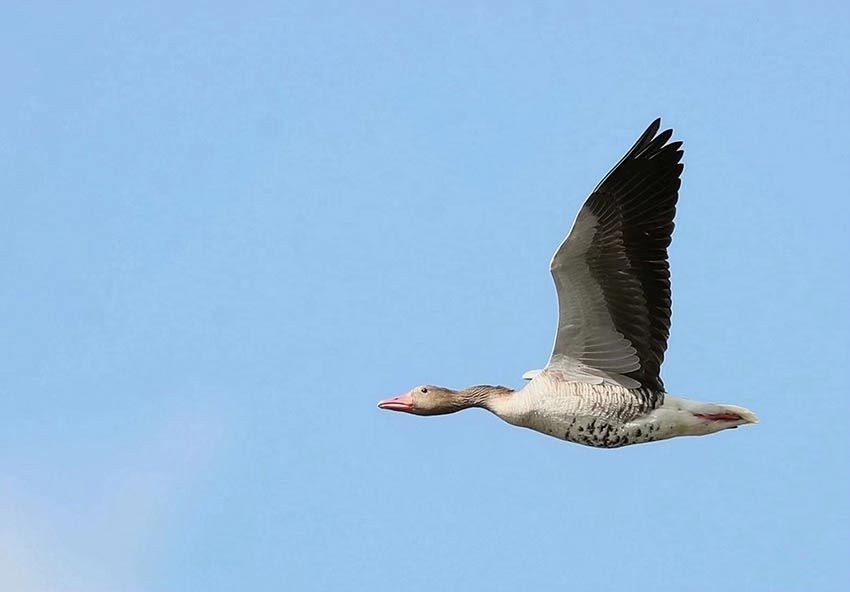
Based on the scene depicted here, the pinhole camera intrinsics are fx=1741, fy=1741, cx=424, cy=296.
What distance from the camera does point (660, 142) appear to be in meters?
17.7

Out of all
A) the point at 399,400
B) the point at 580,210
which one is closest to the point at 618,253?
the point at 580,210

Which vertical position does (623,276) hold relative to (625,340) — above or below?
above

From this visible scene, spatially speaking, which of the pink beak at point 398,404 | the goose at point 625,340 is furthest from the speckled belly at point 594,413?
the pink beak at point 398,404

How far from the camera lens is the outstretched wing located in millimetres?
17344

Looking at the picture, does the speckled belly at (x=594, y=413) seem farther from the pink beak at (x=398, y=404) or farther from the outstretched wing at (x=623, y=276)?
the pink beak at (x=398, y=404)

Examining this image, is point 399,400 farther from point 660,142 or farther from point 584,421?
point 660,142

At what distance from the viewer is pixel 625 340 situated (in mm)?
17672

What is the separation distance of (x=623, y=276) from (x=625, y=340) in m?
0.68

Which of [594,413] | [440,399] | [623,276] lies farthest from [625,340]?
[440,399]

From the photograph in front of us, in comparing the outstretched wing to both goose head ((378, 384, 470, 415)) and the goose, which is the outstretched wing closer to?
the goose

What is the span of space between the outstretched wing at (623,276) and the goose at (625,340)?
10mm

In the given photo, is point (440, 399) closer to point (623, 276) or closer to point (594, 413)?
point (594, 413)

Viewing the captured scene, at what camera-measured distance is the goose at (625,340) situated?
17.5m

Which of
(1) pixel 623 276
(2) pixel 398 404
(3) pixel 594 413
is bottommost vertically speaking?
(3) pixel 594 413
